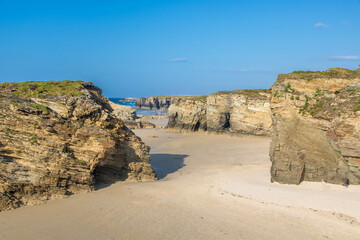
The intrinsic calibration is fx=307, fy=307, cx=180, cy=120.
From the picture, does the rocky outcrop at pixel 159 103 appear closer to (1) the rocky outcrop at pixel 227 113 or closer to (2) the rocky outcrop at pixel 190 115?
(2) the rocky outcrop at pixel 190 115

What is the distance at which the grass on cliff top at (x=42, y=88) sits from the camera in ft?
56.1

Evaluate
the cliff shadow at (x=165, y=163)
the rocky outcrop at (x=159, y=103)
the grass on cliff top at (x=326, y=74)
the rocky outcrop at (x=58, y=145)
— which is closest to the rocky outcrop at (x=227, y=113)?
the cliff shadow at (x=165, y=163)

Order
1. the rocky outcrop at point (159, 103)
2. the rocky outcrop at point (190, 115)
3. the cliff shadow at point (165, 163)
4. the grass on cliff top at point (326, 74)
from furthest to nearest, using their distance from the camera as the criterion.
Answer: the rocky outcrop at point (159, 103)
the rocky outcrop at point (190, 115)
the cliff shadow at point (165, 163)
the grass on cliff top at point (326, 74)

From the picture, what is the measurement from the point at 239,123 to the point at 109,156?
2656cm

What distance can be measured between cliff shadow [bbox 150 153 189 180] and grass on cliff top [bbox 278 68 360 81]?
1034 cm

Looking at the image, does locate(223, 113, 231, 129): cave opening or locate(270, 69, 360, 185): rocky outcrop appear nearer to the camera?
locate(270, 69, 360, 185): rocky outcrop

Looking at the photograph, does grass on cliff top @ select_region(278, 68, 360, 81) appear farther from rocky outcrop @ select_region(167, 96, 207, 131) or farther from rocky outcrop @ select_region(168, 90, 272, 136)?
rocky outcrop @ select_region(167, 96, 207, 131)

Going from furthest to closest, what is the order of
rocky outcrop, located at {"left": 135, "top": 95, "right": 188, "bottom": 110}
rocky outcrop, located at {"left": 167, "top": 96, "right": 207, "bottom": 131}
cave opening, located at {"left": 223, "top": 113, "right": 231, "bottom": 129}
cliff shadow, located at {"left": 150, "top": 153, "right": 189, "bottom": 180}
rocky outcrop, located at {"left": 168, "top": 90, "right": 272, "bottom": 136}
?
rocky outcrop, located at {"left": 135, "top": 95, "right": 188, "bottom": 110} → rocky outcrop, located at {"left": 167, "top": 96, "right": 207, "bottom": 131} → cave opening, located at {"left": 223, "top": 113, "right": 231, "bottom": 129} → rocky outcrop, located at {"left": 168, "top": 90, "right": 272, "bottom": 136} → cliff shadow, located at {"left": 150, "top": 153, "right": 189, "bottom": 180}

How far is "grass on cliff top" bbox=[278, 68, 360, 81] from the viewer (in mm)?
18312

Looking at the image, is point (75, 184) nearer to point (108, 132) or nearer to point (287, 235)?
point (108, 132)

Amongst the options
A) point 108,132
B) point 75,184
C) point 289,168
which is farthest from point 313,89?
point 75,184

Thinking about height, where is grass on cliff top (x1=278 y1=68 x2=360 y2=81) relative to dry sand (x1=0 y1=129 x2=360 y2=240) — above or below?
above

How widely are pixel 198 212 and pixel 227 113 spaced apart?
30.5 m

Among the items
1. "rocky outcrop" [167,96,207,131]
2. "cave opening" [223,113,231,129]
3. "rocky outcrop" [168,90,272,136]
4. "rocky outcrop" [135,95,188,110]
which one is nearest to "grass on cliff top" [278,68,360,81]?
"rocky outcrop" [168,90,272,136]
